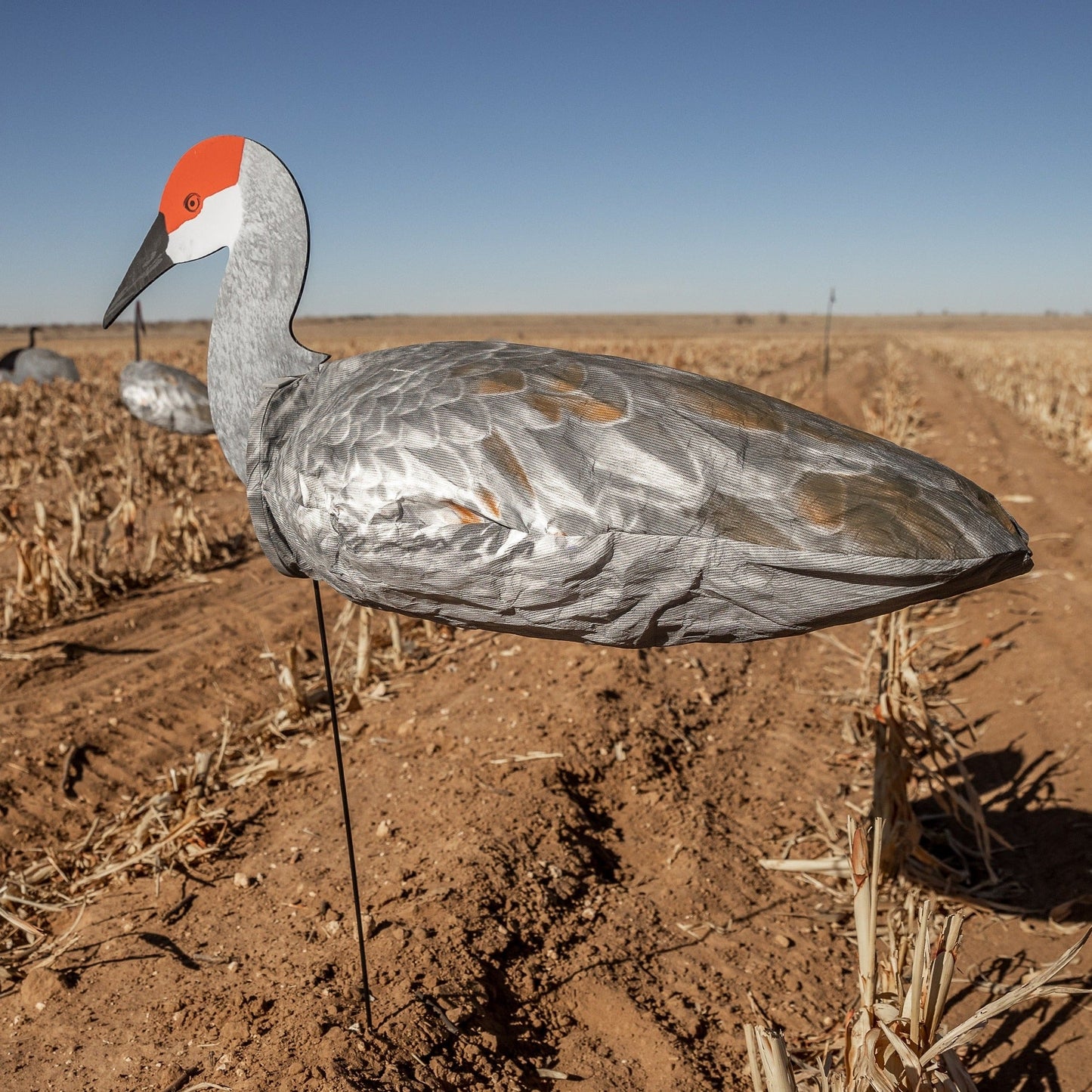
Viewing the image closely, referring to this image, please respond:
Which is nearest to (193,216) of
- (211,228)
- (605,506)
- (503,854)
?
(211,228)

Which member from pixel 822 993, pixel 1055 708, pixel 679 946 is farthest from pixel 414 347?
pixel 1055 708

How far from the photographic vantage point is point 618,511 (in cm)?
169

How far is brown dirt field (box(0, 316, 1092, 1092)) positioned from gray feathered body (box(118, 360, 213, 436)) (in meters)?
1.53

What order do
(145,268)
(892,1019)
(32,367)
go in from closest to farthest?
1. (892,1019)
2. (145,268)
3. (32,367)

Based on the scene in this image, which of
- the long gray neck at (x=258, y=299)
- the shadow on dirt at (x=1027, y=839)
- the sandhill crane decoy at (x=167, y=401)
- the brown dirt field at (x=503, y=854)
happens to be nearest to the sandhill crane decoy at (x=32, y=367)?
the brown dirt field at (x=503, y=854)

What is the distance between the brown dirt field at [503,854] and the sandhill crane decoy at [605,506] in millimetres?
1559

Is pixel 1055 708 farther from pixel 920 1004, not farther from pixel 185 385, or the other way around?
pixel 185 385

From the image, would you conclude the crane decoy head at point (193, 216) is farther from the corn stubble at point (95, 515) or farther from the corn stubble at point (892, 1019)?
the corn stubble at point (95, 515)

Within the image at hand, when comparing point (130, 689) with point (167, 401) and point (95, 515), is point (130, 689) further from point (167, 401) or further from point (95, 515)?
point (95, 515)

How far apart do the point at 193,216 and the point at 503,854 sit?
255 centimetres

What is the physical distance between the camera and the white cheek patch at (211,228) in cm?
225

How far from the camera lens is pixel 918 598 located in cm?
172

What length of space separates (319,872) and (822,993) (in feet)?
6.37

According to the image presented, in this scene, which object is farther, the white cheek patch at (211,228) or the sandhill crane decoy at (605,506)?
the white cheek patch at (211,228)
